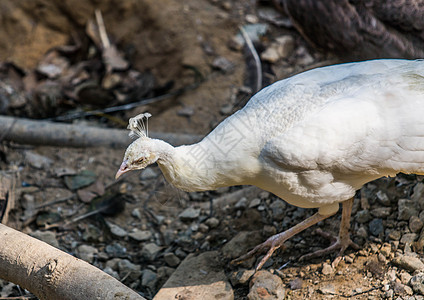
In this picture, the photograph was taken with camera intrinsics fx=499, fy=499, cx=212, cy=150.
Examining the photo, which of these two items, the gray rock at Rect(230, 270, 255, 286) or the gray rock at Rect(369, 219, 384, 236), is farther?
the gray rock at Rect(369, 219, 384, 236)

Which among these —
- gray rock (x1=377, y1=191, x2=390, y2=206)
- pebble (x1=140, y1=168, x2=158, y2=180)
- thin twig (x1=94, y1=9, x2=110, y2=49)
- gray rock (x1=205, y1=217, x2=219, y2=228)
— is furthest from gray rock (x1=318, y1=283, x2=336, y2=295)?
thin twig (x1=94, y1=9, x2=110, y2=49)

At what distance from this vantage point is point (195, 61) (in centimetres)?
521

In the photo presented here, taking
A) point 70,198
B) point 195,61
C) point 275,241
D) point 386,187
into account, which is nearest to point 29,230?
point 70,198

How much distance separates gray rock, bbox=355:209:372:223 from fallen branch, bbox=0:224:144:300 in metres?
1.72

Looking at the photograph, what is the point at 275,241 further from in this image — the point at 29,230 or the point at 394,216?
the point at 29,230

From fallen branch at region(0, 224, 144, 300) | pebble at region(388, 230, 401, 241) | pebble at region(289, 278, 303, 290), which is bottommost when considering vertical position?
pebble at region(289, 278, 303, 290)

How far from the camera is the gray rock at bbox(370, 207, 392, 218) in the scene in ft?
11.0

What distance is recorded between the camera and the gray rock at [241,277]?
318 centimetres

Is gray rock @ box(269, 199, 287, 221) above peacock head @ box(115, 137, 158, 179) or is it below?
below

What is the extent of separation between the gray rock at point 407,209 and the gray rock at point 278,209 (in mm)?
833

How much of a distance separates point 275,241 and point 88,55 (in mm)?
3540

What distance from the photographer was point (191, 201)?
13.8 feet

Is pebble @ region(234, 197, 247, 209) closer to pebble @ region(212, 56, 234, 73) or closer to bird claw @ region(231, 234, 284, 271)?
bird claw @ region(231, 234, 284, 271)

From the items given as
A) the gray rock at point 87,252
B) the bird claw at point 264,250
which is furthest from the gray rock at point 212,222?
the gray rock at point 87,252
